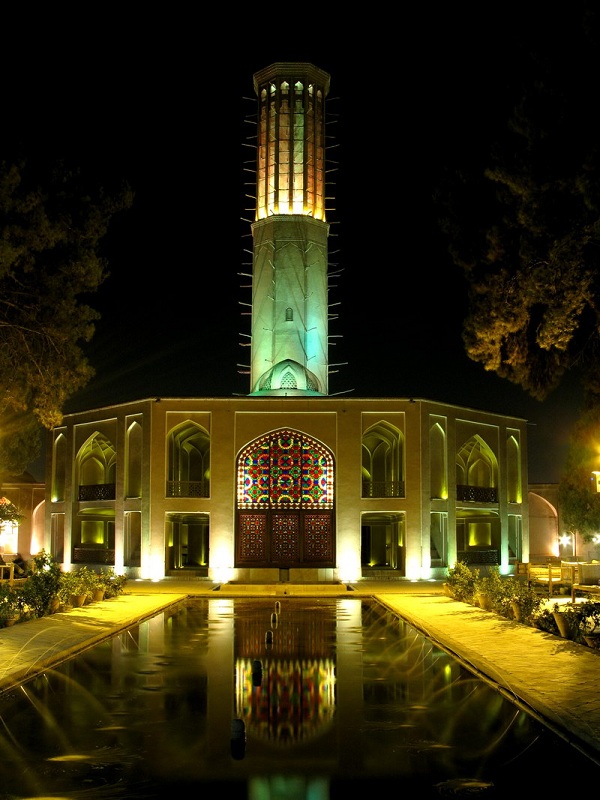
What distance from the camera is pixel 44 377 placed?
61.5 feet

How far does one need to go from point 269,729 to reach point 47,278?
11.9 m

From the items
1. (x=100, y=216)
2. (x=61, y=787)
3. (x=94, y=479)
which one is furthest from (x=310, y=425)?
(x=61, y=787)

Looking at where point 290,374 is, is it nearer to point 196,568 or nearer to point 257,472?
point 257,472

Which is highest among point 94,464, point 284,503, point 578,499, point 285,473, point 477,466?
point 94,464

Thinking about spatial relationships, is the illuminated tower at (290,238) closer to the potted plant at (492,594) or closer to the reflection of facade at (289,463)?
the reflection of facade at (289,463)

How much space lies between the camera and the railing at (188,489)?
101 ft

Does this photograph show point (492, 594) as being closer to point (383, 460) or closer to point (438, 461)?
point (438, 461)

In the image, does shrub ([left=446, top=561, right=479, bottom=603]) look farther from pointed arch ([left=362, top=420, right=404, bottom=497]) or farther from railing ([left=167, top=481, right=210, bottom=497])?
railing ([left=167, top=481, right=210, bottom=497])

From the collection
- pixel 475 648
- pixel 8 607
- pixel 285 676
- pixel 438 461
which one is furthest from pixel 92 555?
pixel 285 676

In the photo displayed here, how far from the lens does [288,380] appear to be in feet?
112

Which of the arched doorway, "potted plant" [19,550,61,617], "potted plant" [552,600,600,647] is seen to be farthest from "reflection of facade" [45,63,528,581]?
"potted plant" [552,600,600,647]

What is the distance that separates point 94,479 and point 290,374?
9640 millimetres

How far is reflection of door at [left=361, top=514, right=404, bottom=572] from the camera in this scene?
33.7m

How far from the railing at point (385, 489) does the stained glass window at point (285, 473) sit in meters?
1.47
